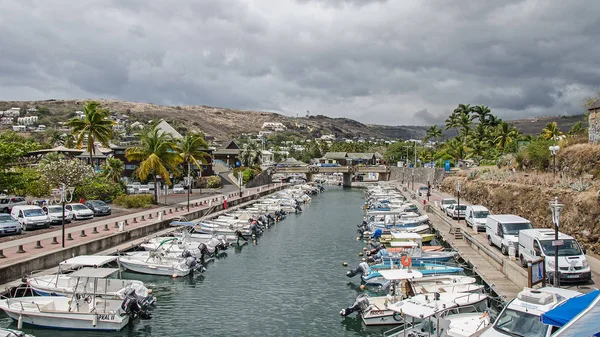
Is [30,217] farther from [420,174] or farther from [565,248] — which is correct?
[420,174]

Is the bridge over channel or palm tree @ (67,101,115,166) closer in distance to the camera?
palm tree @ (67,101,115,166)

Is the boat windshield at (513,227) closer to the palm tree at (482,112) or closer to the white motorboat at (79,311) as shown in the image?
the white motorboat at (79,311)

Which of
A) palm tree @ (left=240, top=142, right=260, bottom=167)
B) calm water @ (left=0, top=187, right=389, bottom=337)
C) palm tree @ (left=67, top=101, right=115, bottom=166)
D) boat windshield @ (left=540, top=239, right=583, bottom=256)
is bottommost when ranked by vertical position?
calm water @ (left=0, top=187, right=389, bottom=337)

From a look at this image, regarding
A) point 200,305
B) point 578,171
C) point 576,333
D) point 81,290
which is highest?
point 578,171

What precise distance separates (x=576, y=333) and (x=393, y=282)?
13174 mm

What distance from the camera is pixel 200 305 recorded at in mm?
27344

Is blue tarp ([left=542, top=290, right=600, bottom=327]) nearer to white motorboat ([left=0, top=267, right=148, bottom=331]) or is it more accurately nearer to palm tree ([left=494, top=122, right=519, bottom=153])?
white motorboat ([left=0, top=267, right=148, bottom=331])

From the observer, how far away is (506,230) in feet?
100

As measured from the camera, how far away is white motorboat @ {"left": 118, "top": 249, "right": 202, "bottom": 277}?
33.1 metres

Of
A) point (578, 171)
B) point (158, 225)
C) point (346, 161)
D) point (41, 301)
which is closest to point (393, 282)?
point (41, 301)

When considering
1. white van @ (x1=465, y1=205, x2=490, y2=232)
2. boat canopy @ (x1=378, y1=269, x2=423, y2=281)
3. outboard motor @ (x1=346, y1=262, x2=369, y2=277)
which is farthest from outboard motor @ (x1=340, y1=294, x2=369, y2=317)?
white van @ (x1=465, y1=205, x2=490, y2=232)

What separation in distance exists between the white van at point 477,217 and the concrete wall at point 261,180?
68.4 metres

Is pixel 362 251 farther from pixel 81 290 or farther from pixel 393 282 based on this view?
pixel 81 290

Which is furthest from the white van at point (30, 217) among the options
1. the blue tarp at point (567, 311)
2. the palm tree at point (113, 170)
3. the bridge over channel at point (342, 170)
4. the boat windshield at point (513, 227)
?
the bridge over channel at point (342, 170)
